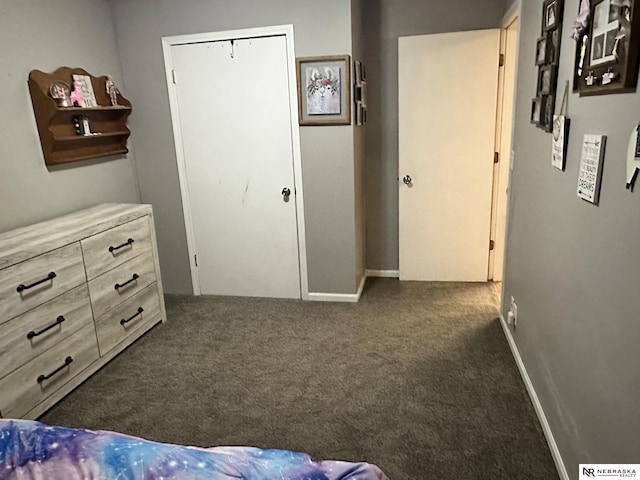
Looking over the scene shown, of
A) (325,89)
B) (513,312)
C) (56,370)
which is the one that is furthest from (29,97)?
(513,312)

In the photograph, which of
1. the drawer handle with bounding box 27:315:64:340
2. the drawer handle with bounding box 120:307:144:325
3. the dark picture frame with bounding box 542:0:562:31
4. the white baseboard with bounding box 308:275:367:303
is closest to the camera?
the dark picture frame with bounding box 542:0:562:31

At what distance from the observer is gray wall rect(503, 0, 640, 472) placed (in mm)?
1345

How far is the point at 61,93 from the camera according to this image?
2.98 meters

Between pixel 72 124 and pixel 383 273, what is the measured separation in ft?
9.13

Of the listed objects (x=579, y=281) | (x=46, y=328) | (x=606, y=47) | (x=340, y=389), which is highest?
(x=606, y=47)

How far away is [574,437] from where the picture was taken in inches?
69.2

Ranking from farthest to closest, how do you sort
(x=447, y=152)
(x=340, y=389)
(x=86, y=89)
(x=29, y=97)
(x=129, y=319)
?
(x=447, y=152), (x=86, y=89), (x=129, y=319), (x=29, y=97), (x=340, y=389)

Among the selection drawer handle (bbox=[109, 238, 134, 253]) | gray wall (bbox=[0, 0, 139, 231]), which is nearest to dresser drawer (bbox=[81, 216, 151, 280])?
drawer handle (bbox=[109, 238, 134, 253])

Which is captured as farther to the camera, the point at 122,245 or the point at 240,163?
the point at 240,163

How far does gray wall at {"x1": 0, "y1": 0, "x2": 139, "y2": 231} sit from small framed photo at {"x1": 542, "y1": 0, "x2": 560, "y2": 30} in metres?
2.96

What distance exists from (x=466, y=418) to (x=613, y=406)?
0.95 meters

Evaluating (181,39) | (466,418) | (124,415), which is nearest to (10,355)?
(124,415)

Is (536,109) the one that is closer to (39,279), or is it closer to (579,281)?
(579,281)

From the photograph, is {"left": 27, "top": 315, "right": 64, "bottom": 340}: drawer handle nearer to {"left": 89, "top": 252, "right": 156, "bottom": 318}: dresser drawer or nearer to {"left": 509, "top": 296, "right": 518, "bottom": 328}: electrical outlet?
{"left": 89, "top": 252, "right": 156, "bottom": 318}: dresser drawer
